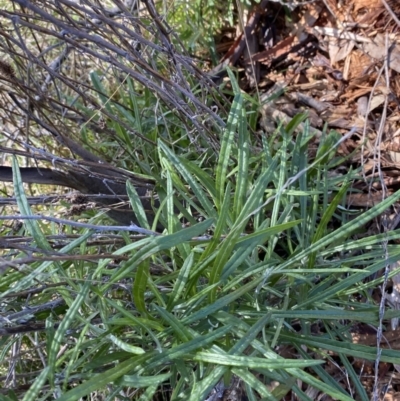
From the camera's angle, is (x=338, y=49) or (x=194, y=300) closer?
(x=194, y=300)

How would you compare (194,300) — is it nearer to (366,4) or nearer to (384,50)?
(384,50)

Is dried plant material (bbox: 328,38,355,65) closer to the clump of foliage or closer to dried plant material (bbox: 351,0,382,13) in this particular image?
dried plant material (bbox: 351,0,382,13)

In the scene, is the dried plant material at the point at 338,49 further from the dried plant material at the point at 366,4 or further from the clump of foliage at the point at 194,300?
the clump of foliage at the point at 194,300

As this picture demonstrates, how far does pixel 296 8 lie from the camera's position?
5.24 feet

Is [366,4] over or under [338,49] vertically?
over

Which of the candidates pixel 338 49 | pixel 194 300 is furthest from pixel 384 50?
pixel 194 300

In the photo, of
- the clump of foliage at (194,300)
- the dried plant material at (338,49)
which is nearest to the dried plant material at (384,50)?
the dried plant material at (338,49)

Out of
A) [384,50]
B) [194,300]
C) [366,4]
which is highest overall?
[366,4]

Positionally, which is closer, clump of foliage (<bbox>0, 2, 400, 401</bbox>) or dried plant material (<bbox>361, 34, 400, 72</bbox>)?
clump of foliage (<bbox>0, 2, 400, 401</bbox>)

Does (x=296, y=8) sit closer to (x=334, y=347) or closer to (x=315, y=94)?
(x=315, y=94)

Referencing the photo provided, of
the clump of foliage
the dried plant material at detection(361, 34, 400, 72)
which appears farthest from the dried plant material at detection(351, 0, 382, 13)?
the clump of foliage

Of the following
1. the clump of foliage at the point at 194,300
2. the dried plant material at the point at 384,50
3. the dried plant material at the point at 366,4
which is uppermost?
the dried plant material at the point at 366,4

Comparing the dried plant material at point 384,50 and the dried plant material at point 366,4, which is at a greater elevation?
the dried plant material at point 366,4

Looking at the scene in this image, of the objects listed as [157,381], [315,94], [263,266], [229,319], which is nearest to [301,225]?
[263,266]
